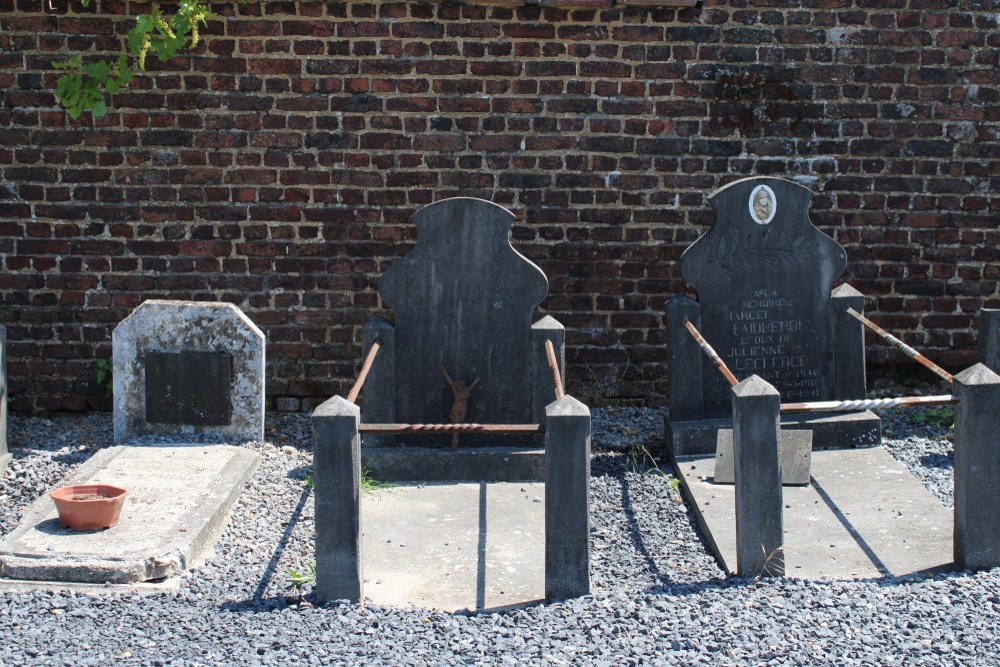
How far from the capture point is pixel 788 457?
6.21m

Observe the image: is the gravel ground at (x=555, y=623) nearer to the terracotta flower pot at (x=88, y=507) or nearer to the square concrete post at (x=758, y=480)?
the square concrete post at (x=758, y=480)

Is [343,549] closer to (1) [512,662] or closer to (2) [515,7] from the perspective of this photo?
(1) [512,662]

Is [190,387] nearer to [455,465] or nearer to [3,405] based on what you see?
[3,405]

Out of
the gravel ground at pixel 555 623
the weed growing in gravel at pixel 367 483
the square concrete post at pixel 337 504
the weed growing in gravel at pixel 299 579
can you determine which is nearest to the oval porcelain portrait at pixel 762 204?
the gravel ground at pixel 555 623

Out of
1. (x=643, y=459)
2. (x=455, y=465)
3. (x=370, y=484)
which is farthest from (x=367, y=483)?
(x=643, y=459)

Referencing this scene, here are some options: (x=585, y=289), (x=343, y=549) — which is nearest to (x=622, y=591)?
(x=343, y=549)

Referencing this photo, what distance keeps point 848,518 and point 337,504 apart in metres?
2.63

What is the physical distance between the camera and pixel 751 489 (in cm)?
473

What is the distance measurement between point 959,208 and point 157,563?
5.59m

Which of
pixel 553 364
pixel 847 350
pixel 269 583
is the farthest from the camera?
pixel 847 350

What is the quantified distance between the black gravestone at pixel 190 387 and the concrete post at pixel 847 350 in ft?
11.7

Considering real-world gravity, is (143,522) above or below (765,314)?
below

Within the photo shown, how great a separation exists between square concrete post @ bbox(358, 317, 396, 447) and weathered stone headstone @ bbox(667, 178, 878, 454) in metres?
1.61

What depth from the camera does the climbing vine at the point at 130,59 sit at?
702 cm
